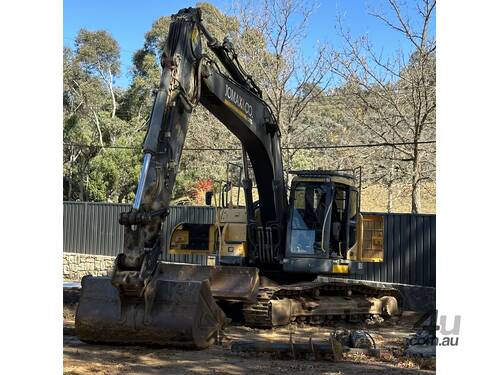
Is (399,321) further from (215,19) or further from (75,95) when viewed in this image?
(75,95)

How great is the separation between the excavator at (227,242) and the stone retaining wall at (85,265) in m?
8.61

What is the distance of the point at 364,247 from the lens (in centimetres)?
1217

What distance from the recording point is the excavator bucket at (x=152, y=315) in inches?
322

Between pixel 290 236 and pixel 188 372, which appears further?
pixel 290 236

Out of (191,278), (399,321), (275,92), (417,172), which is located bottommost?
(399,321)

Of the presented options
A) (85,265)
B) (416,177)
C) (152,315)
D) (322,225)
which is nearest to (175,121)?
(152,315)

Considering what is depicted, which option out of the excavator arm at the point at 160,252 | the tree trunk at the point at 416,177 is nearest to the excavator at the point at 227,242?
the excavator arm at the point at 160,252

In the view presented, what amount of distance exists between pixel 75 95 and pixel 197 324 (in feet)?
109

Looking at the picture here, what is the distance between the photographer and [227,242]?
Result: 12.3m

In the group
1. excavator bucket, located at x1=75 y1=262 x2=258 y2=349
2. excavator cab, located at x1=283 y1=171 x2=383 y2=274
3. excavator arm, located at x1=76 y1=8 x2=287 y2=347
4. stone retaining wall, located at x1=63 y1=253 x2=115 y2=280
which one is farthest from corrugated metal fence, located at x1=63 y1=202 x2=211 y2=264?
excavator bucket, located at x1=75 y1=262 x2=258 y2=349

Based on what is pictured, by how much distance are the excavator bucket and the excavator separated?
1 centimetres

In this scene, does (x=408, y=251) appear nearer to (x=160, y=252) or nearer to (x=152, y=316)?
(x=160, y=252)

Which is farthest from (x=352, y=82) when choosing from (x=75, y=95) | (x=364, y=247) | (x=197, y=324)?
(x=75, y=95)

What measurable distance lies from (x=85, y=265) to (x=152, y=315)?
13691 mm
